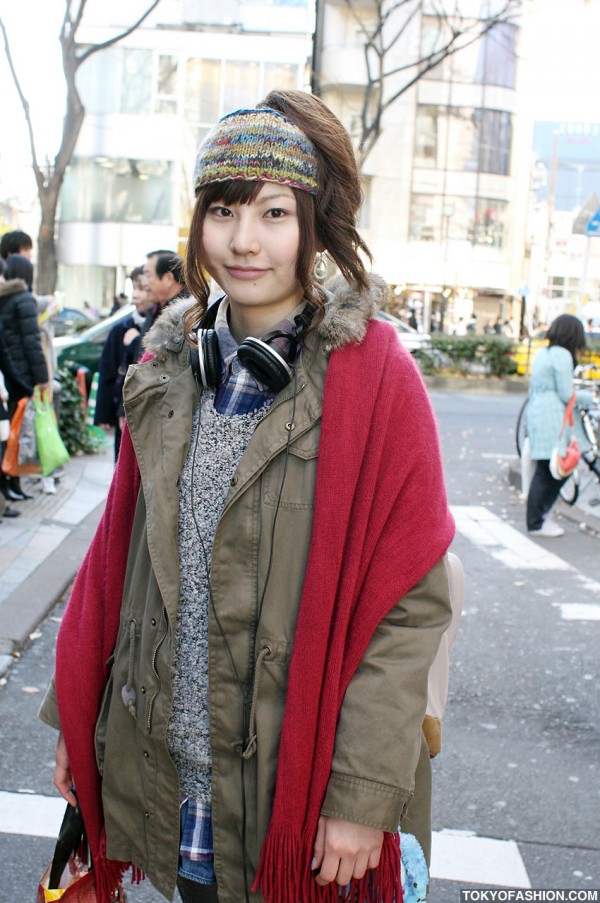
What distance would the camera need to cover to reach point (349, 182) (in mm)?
1849

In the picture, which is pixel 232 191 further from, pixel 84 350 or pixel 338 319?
pixel 84 350

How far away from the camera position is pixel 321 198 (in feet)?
5.97

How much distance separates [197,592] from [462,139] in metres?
46.8

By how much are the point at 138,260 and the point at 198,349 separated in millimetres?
41750

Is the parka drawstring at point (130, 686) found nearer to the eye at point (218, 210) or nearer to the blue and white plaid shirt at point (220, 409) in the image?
the blue and white plaid shirt at point (220, 409)

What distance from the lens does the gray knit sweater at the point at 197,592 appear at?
1796mm

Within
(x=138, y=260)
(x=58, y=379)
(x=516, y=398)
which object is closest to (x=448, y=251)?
(x=138, y=260)

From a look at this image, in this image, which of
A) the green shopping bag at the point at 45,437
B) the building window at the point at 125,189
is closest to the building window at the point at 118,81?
the building window at the point at 125,189

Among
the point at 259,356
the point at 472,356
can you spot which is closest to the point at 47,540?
the point at 259,356

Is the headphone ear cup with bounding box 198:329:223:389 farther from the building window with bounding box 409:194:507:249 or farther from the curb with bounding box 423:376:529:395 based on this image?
the building window with bounding box 409:194:507:249

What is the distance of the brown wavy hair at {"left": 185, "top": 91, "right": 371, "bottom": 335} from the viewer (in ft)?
5.91

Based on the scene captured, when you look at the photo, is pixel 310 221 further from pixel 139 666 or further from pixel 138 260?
pixel 138 260

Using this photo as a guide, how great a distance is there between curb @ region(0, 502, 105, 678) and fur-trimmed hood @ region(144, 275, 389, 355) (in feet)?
10.7

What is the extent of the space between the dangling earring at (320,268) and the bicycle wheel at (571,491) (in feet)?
26.6
